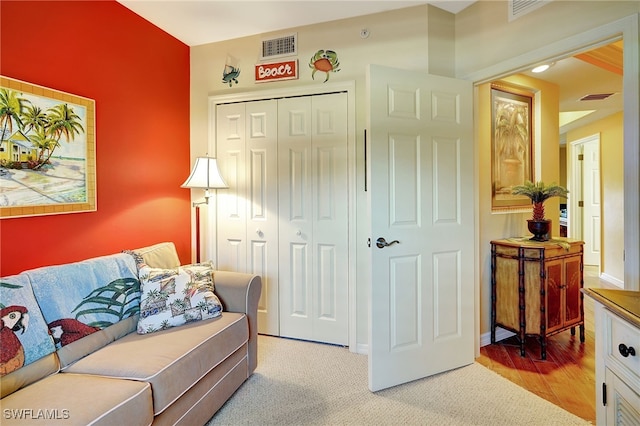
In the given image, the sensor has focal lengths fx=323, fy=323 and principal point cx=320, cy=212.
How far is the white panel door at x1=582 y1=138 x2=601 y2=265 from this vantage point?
4.96 metres

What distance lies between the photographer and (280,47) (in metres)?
2.72

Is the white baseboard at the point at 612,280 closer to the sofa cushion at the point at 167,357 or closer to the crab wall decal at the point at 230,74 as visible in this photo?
the sofa cushion at the point at 167,357

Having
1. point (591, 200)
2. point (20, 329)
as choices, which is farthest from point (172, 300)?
point (591, 200)

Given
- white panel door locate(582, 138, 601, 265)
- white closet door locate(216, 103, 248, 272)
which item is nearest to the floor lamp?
white closet door locate(216, 103, 248, 272)

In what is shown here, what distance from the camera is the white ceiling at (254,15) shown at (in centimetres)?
234

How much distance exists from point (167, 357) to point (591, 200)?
6.24 metres

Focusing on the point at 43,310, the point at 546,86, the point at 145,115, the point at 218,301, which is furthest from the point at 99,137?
the point at 546,86

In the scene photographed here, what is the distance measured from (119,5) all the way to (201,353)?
Answer: 245cm

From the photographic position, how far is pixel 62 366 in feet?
4.91

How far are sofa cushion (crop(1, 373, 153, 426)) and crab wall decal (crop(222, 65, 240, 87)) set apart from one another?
242cm

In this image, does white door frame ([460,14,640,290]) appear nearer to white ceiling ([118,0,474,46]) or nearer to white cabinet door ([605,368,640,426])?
white cabinet door ([605,368,640,426])

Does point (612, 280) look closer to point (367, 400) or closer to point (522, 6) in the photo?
point (522, 6)

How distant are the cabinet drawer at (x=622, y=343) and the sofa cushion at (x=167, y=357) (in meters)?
1.69

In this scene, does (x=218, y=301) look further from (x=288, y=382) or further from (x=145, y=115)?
Result: (x=145, y=115)
